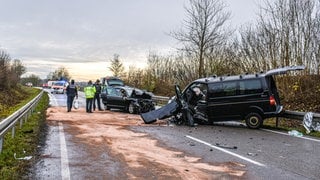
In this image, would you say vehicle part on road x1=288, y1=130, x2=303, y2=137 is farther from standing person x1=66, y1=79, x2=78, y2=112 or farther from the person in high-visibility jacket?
standing person x1=66, y1=79, x2=78, y2=112

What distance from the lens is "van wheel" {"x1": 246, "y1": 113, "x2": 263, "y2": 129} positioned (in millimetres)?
15055

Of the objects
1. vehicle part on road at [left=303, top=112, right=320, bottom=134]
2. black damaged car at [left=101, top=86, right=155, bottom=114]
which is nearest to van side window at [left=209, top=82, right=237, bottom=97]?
vehicle part on road at [left=303, top=112, right=320, bottom=134]

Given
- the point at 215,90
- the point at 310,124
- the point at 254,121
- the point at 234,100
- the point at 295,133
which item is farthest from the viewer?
the point at 215,90

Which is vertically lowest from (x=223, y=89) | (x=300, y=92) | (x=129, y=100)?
(x=129, y=100)

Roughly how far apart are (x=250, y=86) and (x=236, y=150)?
5.76m

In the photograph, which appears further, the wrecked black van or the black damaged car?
the black damaged car

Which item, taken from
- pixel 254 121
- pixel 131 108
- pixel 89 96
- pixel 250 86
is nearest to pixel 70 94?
pixel 89 96

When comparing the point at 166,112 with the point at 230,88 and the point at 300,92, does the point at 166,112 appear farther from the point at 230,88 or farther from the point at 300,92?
the point at 300,92

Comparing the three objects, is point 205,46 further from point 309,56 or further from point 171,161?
point 171,161

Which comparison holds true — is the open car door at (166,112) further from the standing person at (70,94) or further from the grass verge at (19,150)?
the standing person at (70,94)

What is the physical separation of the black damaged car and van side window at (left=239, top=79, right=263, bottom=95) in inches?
333

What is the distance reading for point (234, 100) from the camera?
15.5m

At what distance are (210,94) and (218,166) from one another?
8065 millimetres

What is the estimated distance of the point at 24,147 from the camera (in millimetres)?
9812
